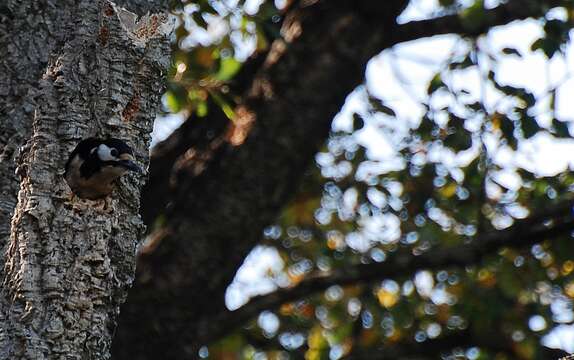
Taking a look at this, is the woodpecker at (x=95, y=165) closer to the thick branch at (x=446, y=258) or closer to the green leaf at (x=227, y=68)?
the green leaf at (x=227, y=68)

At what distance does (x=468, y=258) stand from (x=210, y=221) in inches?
52.3

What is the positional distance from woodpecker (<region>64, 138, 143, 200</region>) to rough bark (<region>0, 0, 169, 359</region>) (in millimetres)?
23

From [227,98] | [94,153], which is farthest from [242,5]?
[94,153]

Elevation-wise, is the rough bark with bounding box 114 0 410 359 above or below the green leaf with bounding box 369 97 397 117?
above

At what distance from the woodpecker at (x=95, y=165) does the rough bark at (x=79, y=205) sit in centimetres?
2

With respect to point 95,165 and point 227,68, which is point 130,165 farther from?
point 227,68

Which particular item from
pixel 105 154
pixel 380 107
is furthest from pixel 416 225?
pixel 105 154

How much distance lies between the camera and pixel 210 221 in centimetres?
524

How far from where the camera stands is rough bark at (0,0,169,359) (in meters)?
2.66

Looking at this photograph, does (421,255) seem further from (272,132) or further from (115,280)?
(115,280)

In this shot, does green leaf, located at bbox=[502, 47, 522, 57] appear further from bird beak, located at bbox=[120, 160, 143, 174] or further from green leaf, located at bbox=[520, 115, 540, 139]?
bird beak, located at bbox=[120, 160, 143, 174]

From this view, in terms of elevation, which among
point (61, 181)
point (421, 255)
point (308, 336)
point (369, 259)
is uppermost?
point (61, 181)

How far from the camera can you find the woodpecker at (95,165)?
2797 millimetres

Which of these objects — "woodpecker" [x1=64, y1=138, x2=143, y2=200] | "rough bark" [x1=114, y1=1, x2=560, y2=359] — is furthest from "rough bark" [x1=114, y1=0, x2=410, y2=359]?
"woodpecker" [x1=64, y1=138, x2=143, y2=200]
